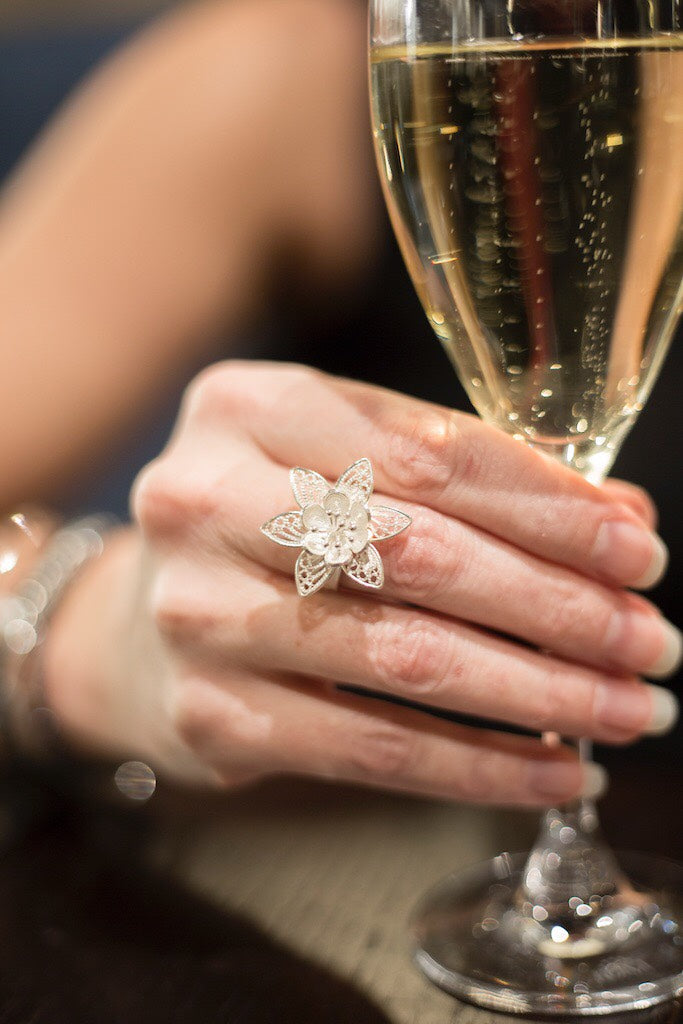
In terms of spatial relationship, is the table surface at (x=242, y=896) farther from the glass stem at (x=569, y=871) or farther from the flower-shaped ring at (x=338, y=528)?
the flower-shaped ring at (x=338, y=528)

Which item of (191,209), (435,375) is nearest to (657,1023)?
(435,375)

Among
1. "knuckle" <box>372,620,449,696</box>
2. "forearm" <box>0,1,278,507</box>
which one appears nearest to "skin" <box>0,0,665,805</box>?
"knuckle" <box>372,620,449,696</box>

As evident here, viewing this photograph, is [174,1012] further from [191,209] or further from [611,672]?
[191,209]

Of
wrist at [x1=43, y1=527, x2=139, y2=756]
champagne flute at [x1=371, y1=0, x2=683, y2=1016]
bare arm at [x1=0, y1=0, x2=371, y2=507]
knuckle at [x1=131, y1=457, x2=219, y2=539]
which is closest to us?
champagne flute at [x1=371, y1=0, x2=683, y2=1016]

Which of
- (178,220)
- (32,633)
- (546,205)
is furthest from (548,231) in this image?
(178,220)

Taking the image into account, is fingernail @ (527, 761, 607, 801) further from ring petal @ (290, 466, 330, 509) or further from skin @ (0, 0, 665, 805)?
ring petal @ (290, 466, 330, 509)

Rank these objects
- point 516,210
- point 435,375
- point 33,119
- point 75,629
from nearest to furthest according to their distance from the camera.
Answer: point 516,210, point 75,629, point 435,375, point 33,119
